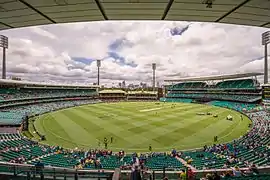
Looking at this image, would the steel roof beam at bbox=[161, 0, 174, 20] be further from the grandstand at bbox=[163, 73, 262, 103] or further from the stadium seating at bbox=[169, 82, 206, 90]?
the stadium seating at bbox=[169, 82, 206, 90]

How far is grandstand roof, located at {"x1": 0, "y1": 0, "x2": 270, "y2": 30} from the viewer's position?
10.1 ft

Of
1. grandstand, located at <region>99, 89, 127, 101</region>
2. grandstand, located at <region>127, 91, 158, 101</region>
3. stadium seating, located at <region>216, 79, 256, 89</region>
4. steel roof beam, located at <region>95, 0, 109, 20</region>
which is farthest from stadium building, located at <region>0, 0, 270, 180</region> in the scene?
grandstand, located at <region>127, 91, 158, 101</region>

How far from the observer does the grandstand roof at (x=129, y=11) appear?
307 centimetres

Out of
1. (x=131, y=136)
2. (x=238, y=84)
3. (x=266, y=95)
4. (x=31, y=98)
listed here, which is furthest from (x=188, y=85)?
(x=131, y=136)

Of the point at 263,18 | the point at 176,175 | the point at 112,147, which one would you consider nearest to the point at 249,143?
the point at 176,175

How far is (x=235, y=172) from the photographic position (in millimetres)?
10945

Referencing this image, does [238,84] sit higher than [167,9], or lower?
higher

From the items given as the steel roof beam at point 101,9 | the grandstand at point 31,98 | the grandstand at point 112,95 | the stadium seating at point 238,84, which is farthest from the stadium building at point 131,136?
the grandstand at point 112,95

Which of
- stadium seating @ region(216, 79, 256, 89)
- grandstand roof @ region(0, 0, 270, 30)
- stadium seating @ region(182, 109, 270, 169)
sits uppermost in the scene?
stadium seating @ region(216, 79, 256, 89)

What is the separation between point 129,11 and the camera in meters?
3.45

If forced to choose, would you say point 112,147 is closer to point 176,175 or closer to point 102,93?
point 176,175

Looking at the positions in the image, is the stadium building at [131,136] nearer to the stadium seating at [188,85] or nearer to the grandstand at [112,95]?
the stadium seating at [188,85]

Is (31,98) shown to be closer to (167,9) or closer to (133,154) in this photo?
(133,154)

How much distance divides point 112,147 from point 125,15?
21492 millimetres
